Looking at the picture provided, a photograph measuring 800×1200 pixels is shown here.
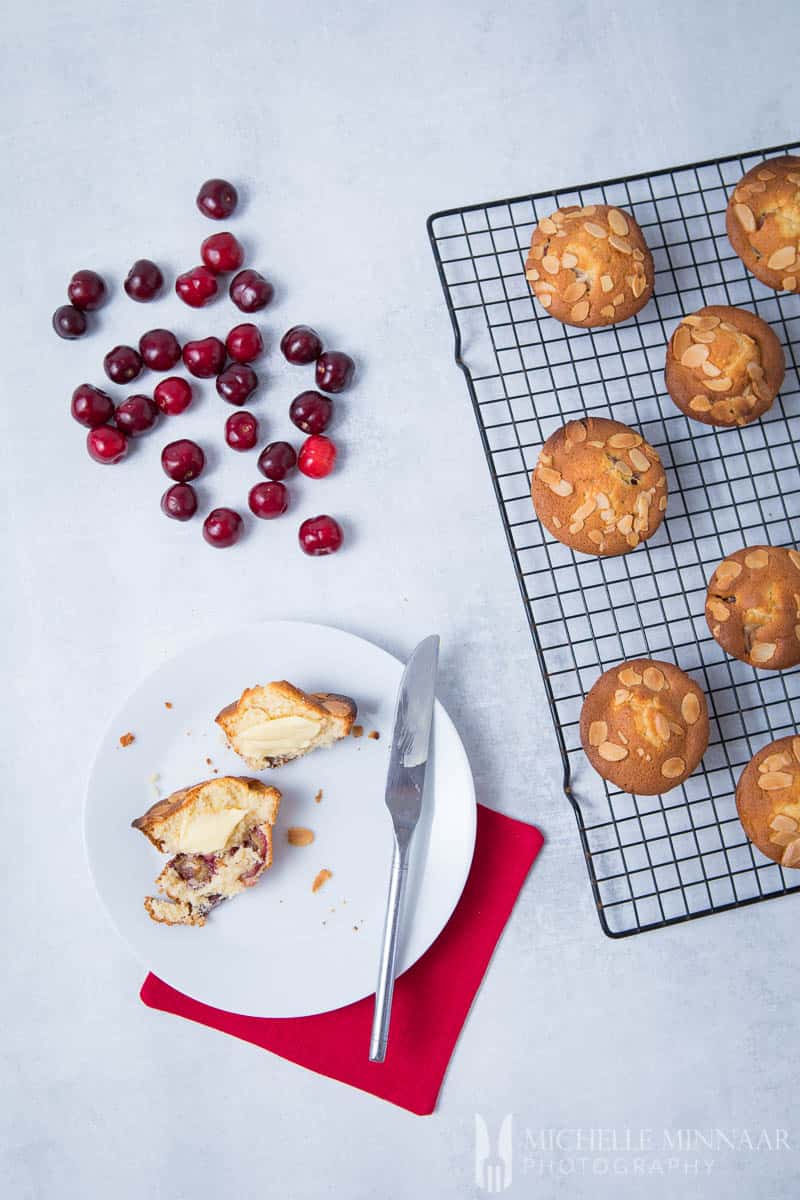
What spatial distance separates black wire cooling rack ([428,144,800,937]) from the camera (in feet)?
8.07

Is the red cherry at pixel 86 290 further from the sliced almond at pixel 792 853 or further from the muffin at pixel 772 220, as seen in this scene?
the sliced almond at pixel 792 853

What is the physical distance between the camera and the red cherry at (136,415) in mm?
2494

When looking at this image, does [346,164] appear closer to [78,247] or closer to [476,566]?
[78,247]

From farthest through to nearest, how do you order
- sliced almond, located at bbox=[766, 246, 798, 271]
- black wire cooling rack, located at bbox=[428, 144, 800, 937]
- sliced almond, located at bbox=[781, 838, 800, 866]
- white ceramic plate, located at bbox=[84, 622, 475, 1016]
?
black wire cooling rack, located at bbox=[428, 144, 800, 937] < white ceramic plate, located at bbox=[84, 622, 475, 1016] < sliced almond, located at bbox=[766, 246, 798, 271] < sliced almond, located at bbox=[781, 838, 800, 866]

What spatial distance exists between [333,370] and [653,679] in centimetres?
105

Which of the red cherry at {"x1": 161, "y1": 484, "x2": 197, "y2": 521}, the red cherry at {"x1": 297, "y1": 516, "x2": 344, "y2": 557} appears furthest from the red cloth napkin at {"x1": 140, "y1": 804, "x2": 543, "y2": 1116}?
the red cherry at {"x1": 161, "y1": 484, "x2": 197, "y2": 521}

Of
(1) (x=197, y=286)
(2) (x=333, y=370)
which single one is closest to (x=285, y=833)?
(2) (x=333, y=370)

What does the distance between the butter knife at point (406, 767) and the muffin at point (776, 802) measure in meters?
0.72

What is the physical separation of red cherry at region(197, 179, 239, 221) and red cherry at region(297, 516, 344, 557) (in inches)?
31.5

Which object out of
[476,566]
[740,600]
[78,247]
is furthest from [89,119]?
[740,600]

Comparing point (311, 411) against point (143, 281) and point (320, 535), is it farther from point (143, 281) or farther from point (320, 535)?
point (143, 281)

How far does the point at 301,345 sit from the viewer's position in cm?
250

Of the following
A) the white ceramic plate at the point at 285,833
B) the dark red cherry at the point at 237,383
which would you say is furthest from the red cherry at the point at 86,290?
the white ceramic plate at the point at 285,833

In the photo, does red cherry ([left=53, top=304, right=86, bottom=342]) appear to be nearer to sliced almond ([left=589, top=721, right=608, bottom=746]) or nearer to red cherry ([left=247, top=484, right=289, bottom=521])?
red cherry ([left=247, top=484, right=289, bottom=521])
